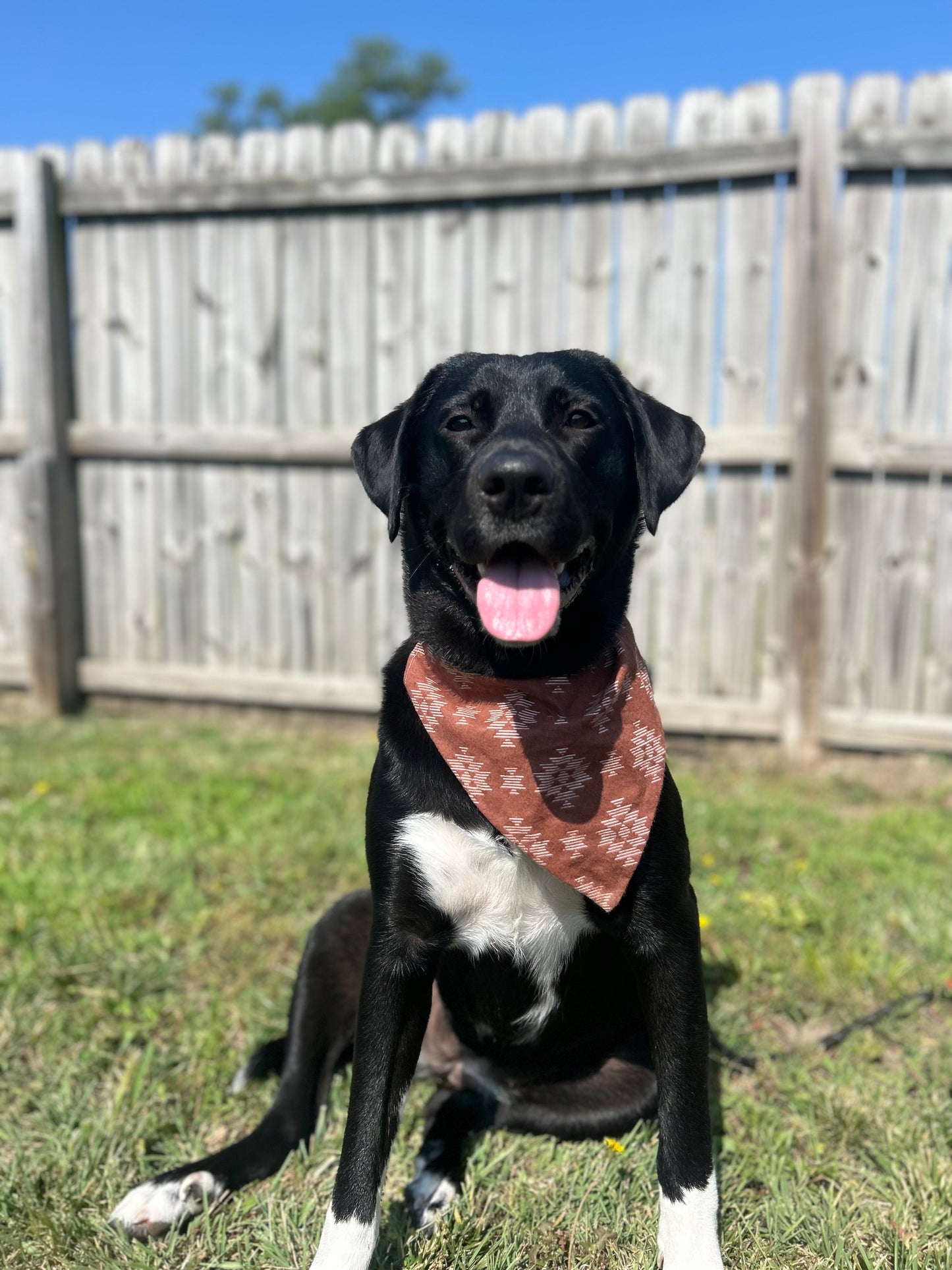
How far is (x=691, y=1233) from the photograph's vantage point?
5.36 feet

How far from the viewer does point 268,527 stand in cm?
529

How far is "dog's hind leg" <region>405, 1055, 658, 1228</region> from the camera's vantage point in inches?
77.6

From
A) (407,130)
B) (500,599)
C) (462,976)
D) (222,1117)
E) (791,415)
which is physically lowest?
(222,1117)

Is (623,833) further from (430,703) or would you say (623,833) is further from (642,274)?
(642,274)

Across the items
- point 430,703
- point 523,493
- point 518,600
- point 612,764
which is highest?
point 523,493

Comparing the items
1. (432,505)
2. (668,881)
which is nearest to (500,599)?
(432,505)

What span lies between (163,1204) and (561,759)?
1097mm

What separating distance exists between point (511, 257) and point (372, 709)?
7.77ft

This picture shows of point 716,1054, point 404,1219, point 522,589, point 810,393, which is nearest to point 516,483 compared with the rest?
point 522,589

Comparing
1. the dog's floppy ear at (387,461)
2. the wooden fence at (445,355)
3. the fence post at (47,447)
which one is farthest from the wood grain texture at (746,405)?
the fence post at (47,447)

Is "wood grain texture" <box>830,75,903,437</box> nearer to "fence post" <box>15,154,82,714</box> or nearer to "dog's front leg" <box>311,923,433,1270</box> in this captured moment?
"dog's front leg" <box>311,923,433,1270</box>

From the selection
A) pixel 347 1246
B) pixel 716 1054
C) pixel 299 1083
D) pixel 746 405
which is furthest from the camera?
pixel 746 405

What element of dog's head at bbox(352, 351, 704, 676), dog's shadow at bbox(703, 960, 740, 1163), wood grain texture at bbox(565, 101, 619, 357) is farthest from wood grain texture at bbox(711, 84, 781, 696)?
dog's head at bbox(352, 351, 704, 676)

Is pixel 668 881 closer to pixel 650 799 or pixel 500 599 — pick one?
pixel 650 799
